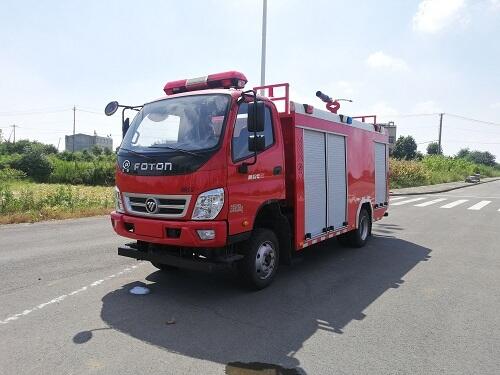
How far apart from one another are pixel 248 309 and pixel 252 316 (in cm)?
24

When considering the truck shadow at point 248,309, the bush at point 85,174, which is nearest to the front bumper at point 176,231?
the truck shadow at point 248,309

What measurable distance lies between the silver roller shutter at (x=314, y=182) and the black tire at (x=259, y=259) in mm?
926

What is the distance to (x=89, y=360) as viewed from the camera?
3.73 meters

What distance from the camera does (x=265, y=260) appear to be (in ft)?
19.4

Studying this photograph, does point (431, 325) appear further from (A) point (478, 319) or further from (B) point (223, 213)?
(B) point (223, 213)

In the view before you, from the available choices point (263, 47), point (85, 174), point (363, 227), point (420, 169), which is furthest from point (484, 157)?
point (363, 227)

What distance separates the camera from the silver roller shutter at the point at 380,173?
985 cm

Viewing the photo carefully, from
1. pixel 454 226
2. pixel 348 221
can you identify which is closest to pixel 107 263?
pixel 348 221

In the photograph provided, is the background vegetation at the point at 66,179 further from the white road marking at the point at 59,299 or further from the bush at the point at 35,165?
the white road marking at the point at 59,299

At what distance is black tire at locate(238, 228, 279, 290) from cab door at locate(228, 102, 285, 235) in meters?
0.29

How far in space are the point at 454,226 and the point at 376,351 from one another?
32.5ft

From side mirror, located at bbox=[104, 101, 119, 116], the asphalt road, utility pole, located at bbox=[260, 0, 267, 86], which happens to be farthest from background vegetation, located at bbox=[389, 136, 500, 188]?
side mirror, located at bbox=[104, 101, 119, 116]

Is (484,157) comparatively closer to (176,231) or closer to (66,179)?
(66,179)

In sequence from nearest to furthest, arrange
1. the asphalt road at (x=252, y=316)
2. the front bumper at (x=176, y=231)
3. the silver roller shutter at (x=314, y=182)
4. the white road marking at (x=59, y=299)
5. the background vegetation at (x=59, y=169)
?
the asphalt road at (x=252, y=316)
the white road marking at (x=59, y=299)
the front bumper at (x=176, y=231)
the silver roller shutter at (x=314, y=182)
the background vegetation at (x=59, y=169)
